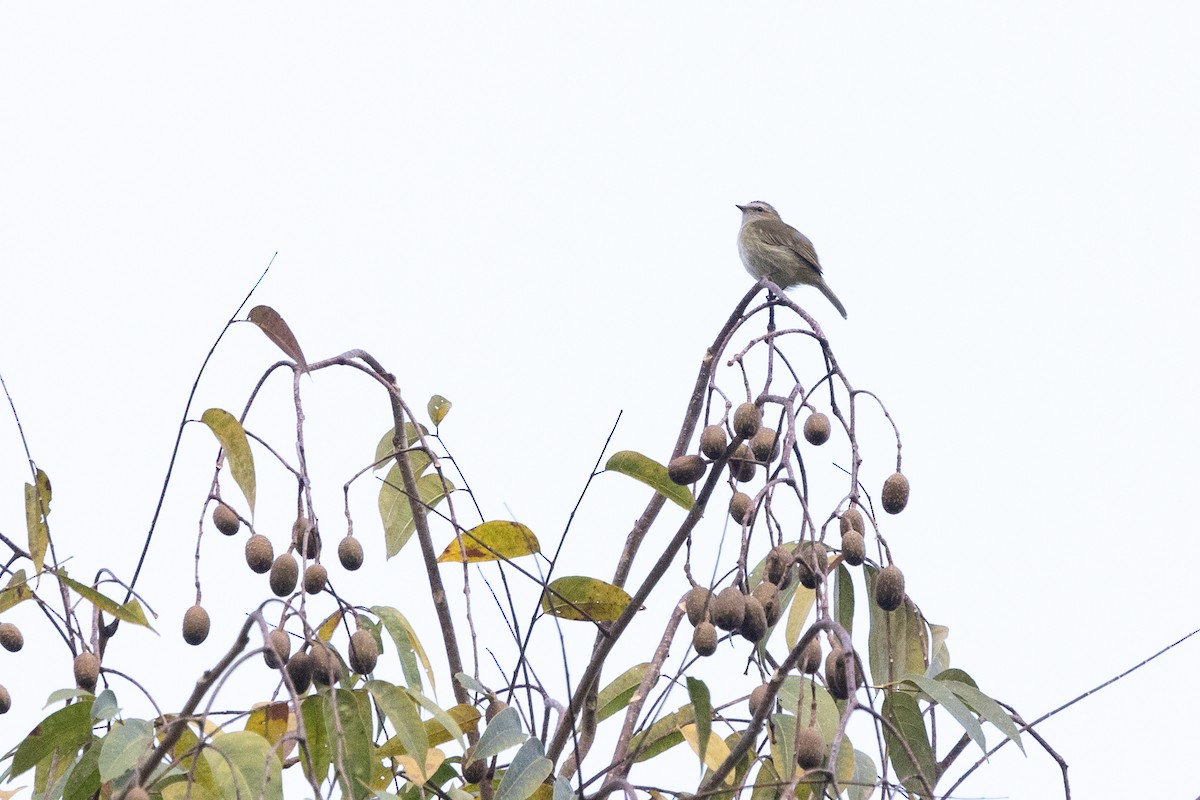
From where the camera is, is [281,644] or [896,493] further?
[896,493]

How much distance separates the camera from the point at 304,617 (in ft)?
6.60

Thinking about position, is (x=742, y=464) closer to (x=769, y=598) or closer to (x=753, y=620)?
(x=769, y=598)

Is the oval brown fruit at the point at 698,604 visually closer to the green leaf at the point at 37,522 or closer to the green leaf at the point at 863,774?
the green leaf at the point at 863,774

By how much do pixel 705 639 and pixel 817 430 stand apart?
45cm

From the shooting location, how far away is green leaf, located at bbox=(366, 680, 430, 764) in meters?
2.11

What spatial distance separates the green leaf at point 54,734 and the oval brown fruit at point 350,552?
0.51 m

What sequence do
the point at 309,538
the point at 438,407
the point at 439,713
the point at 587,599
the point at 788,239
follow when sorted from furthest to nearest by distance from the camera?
the point at 788,239 < the point at 438,407 < the point at 587,599 < the point at 309,538 < the point at 439,713

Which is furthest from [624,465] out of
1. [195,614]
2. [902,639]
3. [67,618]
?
[67,618]

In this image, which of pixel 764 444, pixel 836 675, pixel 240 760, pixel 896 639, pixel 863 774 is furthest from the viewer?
pixel 896 639

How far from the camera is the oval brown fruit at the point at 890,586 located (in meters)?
2.29

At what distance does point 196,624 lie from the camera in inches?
96.3

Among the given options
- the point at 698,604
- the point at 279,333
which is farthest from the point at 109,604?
the point at 698,604

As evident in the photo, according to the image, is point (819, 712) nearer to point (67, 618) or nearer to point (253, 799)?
point (253, 799)

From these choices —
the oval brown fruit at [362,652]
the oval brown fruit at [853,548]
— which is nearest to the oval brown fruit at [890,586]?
the oval brown fruit at [853,548]
